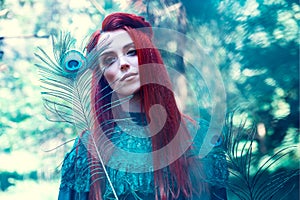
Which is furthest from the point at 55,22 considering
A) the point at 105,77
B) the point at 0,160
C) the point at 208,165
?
the point at 208,165

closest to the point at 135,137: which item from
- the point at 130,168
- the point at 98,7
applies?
the point at 130,168

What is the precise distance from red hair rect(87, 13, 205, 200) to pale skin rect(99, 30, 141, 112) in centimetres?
2

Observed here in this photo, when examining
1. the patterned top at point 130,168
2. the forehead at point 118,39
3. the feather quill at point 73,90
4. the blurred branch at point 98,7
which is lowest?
the patterned top at point 130,168

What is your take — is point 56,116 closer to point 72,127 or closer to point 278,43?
point 72,127

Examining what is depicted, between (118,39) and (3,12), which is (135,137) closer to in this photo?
(118,39)

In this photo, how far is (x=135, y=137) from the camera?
166 centimetres

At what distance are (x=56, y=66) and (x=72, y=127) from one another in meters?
0.24

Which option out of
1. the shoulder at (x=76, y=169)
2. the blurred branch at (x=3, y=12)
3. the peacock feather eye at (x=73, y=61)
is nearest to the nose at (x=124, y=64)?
the peacock feather eye at (x=73, y=61)

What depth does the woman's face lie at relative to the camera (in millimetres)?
1686

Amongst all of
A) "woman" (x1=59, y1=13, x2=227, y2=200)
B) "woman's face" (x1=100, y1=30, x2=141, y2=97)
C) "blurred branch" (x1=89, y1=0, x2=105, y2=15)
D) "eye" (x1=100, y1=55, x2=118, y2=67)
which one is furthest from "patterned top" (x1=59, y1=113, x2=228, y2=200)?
"blurred branch" (x1=89, y1=0, x2=105, y2=15)

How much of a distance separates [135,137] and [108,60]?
319 millimetres

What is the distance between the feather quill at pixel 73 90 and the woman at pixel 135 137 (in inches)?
0.4

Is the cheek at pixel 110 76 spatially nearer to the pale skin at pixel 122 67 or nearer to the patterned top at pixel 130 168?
the pale skin at pixel 122 67

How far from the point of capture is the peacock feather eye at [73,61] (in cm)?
166
